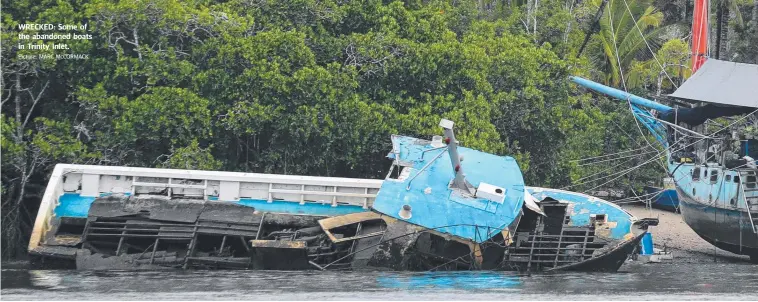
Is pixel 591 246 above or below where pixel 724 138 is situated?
below

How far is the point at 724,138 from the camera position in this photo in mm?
27234

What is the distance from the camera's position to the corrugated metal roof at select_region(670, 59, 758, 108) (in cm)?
2595

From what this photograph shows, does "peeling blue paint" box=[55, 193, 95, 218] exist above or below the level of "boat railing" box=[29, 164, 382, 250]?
below

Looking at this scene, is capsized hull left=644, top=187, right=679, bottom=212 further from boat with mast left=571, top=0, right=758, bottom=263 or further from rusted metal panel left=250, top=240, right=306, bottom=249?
rusted metal panel left=250, top=240, right=306, bottom=249

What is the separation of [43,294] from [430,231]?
720 centimetres

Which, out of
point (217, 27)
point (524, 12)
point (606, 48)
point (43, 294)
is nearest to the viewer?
point (43, 294)

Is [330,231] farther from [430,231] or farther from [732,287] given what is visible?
[732,287]

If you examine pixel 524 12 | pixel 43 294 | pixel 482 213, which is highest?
pixel 524 12

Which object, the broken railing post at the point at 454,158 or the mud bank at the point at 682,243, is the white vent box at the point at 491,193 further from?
the mud bank at the point at 682,243

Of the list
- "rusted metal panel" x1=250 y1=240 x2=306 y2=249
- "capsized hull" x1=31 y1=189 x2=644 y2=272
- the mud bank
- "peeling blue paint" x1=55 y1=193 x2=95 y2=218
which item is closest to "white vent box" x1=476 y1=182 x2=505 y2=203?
"capsized hull" x1=31 y1=189 x2=644 y2=272

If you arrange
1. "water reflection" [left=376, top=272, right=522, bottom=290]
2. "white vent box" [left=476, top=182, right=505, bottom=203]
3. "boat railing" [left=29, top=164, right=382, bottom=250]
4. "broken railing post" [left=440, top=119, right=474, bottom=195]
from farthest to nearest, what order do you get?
"boat railing" [left=29, top=164, right=382, bottom=250]
"white vent box" [left=476, top=182, right=505, bottom=203]
"broken railing post" [left=440, top=119, right=474, bottom=195]
"water reflection" [left=376, top=272, right=522, bottom=290]

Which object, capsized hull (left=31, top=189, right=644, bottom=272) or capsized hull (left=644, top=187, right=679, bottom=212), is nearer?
capsized hull (left=31, top=189, right=644, bottom=272)

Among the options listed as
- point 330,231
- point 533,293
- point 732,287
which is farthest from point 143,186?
point 732,287

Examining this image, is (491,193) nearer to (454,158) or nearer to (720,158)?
(454,158)
